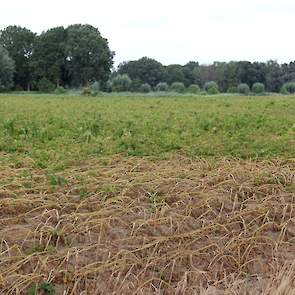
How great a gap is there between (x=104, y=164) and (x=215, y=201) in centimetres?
243

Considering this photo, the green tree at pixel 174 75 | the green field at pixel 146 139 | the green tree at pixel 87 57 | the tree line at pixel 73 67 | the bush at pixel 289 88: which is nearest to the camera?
the green field at pixel 146 139

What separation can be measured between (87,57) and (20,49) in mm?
11106

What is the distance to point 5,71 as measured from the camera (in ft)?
187

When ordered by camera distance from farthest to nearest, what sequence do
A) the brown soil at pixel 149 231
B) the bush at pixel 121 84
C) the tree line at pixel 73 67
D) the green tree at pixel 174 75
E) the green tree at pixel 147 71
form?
the green tree at pixel 174 75 < the green tree at pixel 147 71 < the tree line at pixel 73 67 < the bush at pixel 121 84 < the brown soil at pixel 149 231

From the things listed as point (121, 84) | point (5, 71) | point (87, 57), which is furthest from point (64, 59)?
point (121, 84)

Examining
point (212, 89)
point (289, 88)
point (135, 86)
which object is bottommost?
point (289, 88)

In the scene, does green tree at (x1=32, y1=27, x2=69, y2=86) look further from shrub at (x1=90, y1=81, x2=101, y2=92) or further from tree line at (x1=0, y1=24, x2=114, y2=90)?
shrub at (x1=90, y1=81, x2=101, y2=92)

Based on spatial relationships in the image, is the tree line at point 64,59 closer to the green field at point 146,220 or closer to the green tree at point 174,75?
the green tree at point 174,75

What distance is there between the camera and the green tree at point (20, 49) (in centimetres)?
6525

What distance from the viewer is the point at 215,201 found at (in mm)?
5535

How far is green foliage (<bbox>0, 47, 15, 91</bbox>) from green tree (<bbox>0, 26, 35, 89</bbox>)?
5.52 m

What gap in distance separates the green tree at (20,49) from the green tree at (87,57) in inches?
243

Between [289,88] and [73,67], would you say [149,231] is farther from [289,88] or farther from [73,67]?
[289,88]

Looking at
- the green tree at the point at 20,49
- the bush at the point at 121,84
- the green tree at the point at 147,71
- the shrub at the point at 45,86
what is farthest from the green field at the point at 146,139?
the green tree at the point at 147,71
